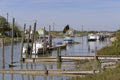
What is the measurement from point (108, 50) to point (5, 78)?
68.2 ft

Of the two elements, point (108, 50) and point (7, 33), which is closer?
point (108, 50)

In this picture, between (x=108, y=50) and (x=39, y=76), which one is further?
(x=108, y=50)

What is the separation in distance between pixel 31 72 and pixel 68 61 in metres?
13.7

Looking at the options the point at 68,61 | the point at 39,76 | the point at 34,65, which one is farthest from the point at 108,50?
the point at 39,76

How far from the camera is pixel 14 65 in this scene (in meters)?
40.8

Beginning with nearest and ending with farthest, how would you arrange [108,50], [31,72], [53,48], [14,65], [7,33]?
[31,72], [14,65], [108,50], [53,48], [7,33]

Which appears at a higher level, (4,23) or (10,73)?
(4,23)

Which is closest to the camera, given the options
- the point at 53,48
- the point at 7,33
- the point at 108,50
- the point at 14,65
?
the point at 14,65

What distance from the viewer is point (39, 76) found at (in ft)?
99.8

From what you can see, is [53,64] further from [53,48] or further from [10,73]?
[53,48]

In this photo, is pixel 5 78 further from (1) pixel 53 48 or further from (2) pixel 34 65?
(1) pixel 53 48

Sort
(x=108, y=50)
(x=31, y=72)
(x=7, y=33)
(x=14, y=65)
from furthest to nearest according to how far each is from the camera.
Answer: (x=7, y=33) → (x=108, y=50) → (x=14, y=65) → (x=31, y=72)

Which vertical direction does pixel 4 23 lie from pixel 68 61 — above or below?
above

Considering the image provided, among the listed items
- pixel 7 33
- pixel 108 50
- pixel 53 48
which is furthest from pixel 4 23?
pixel 108 50
